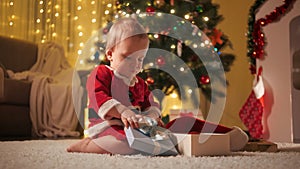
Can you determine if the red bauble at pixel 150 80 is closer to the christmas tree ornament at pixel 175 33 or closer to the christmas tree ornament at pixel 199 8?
the christmas tree ornament at pixel 175 33

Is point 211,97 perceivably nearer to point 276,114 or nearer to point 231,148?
point 276,114

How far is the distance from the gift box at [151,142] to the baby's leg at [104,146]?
0.04m

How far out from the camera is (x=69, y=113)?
112 inches

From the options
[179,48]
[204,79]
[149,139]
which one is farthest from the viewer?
[204,79]

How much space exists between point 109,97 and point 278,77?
1520mm

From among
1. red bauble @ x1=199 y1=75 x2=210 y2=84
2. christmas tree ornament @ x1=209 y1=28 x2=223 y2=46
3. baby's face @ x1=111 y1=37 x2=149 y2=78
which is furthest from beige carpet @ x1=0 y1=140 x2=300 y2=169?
christmas tree ornament @ x1=209 y1=28 x2=223 y2=46

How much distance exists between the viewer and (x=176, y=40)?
9.17ft

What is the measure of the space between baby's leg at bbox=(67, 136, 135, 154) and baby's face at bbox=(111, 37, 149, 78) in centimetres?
22

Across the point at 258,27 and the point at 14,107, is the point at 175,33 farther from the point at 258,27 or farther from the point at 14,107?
the point at 14,107

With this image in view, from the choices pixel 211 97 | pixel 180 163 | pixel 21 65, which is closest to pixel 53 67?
pixel 21 65

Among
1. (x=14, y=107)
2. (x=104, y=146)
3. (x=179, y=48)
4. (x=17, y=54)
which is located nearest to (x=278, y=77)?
(x=179, y=48)

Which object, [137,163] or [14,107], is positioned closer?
[137,163]

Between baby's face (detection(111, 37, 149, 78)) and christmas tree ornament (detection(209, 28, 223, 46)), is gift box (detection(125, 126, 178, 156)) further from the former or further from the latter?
christmas tree ornament (detection(209, 28, 223, 46))

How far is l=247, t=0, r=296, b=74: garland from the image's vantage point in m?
2.43
